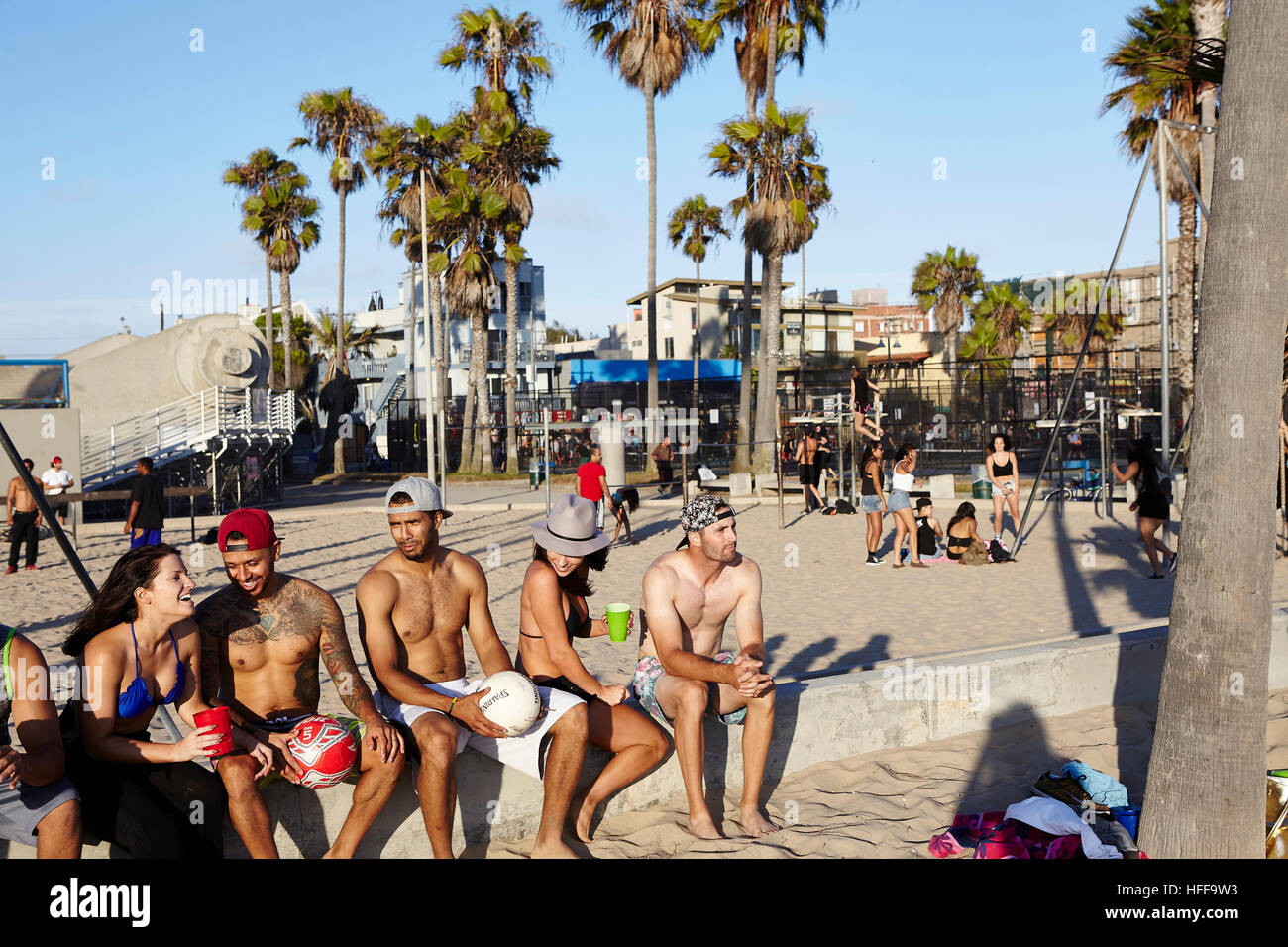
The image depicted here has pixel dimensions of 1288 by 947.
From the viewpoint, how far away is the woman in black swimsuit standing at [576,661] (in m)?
4.58

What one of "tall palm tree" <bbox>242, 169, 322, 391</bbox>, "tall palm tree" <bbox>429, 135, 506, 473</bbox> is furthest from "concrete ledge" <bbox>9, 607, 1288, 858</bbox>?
"tall palm tree" <bbox>242, 169, 322, 391</bbox>

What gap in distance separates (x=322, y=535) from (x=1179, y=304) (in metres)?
17.3

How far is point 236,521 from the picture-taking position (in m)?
Result: 3.95

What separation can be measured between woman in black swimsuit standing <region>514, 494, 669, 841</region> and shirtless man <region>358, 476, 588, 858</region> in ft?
0.67

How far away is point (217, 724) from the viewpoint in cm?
354

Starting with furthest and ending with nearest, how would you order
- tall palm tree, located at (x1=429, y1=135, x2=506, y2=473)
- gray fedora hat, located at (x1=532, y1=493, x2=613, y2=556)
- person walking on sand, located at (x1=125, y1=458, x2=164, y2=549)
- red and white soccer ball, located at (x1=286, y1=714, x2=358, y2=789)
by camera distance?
tall palm tree, located at (x1=429, y1=135, x2=506, y2=473), person walking on sand, located at (x1=125, y1=458, x2=164, y2=549), gray fedora hat, located at (x1=532, y1=493, x2=613, y2=556), red and white soccer ball, located at (x1=286, y1=714, x2=358, y2=789)

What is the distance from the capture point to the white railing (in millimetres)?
23297

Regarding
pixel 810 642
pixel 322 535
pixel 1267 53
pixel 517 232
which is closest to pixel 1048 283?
pixel 517 232

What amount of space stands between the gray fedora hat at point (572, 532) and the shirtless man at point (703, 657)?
31 cm

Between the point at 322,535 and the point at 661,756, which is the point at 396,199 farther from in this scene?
the point at 661,756

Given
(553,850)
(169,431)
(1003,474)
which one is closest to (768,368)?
(1003,474)

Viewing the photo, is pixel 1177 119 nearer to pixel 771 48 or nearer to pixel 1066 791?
pixel 771 48

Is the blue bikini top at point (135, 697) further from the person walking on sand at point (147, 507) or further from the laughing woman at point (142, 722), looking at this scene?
the person walking on sand at point (147, 507)

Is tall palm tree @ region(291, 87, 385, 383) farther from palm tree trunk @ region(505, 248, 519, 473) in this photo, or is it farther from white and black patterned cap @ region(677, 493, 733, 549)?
white and black patterned cap @ region(677, 493, 733, 549)
